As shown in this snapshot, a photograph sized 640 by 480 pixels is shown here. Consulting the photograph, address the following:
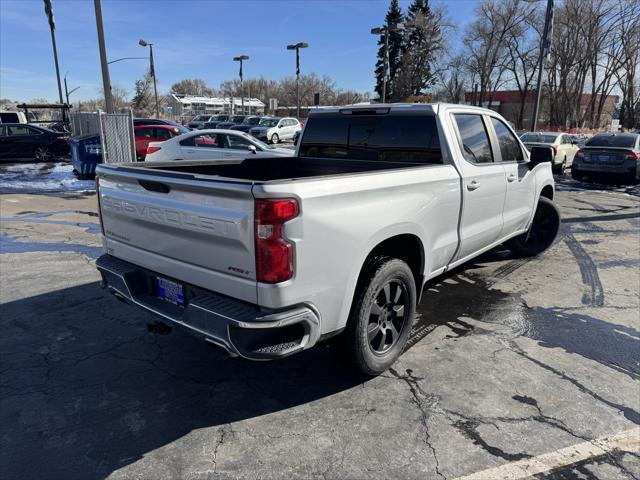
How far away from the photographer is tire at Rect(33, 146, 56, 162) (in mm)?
18750

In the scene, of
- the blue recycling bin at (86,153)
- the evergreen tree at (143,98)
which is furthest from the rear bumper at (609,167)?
the evergreen tree at (143,98)

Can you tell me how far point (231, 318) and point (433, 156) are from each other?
2.51 m

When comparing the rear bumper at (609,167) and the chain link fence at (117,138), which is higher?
the chain link fence at (117,138)

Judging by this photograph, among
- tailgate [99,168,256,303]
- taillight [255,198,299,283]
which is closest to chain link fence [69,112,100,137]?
tailgate [99,168,256,303]

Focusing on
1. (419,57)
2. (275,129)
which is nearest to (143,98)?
(419,57)

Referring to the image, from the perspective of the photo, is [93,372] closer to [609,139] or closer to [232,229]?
[232,229]

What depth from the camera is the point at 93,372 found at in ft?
11.3

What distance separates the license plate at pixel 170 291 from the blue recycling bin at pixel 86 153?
34.8 ft

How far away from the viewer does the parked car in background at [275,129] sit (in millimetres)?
29327

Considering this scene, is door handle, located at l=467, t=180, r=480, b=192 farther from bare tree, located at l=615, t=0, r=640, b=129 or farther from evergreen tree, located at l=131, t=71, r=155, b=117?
evergreen tree, located at l=131, t=71, r=155, b=117

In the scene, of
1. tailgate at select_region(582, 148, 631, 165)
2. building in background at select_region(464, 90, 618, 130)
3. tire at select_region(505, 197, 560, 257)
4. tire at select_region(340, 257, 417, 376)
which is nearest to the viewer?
tire at select_region(340, 257, 417, 376)

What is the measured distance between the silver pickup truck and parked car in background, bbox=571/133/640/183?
11696 millimetres

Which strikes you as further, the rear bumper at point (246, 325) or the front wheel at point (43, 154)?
the front wheel at point (43, 154)

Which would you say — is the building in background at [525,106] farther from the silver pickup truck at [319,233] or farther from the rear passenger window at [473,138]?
the silver pickup truck at [319,233]
